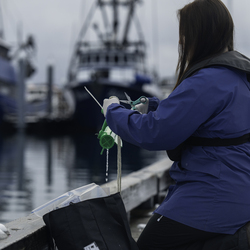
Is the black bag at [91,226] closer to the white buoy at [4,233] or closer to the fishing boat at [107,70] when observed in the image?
the white buoy at [4,233]

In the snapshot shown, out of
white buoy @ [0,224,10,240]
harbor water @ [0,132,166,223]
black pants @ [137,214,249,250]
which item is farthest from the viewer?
harbor water @ [0,132,166,223]

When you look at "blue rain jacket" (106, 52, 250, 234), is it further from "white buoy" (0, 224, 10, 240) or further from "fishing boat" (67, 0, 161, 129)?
"fishing boat" (67, 0, 161, 129)

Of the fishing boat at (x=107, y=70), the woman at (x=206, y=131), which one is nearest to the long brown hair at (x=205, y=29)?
the woman at (x=206, y=131)

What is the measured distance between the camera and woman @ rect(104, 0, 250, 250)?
5.57 ft

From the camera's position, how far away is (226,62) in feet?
5.71

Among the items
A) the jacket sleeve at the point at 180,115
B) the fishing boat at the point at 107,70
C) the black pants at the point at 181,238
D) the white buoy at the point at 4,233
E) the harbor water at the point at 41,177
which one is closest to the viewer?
the jacket sleeve at the point at 180,115

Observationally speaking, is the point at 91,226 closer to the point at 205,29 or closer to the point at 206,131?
the point at 206,131

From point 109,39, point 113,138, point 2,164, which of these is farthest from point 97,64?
point 113,138

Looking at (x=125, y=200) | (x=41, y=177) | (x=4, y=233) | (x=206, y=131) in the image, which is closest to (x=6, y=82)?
(x=41, y=177)

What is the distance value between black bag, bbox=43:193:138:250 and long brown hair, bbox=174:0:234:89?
0.74 metres

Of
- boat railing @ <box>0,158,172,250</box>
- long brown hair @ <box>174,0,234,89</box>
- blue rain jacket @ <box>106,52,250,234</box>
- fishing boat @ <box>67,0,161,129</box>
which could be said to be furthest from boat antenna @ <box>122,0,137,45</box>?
blue rain jacket @ <box>106,52,250,234</box>

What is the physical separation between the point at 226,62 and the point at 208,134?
0.99ft

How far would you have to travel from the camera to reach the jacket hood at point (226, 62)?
5.72 ft

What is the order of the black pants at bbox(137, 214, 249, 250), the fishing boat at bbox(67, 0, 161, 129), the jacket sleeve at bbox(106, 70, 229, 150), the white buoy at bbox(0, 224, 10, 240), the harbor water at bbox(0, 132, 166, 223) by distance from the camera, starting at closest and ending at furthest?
the jacket sleeve at bbox(106, 70, 229, 150), the black pants at bbox(137, 214, 249, 250), the white buoy at bbox(0, 224, 10, 240), the harbor water at bbox(0, 132, 166, 223), the fishing boat at bbox(67, 0, 161, 129)
